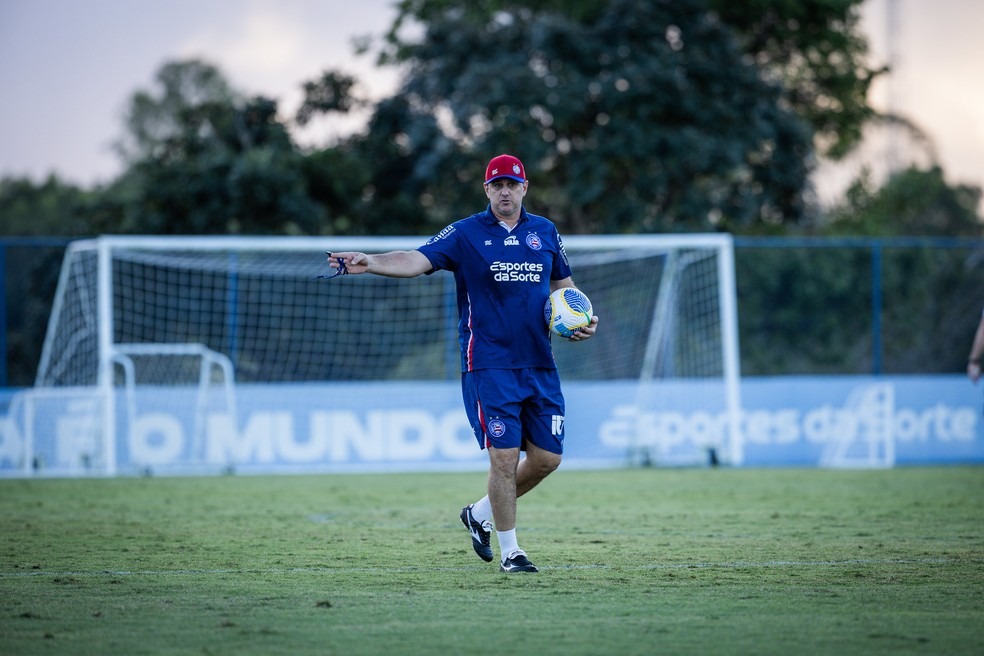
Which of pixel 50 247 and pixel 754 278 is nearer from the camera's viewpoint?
pixel 50 247

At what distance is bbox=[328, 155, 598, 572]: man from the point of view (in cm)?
723

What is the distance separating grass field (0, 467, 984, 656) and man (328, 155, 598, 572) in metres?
0.61

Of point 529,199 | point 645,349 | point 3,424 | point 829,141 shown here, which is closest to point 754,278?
point 645,349

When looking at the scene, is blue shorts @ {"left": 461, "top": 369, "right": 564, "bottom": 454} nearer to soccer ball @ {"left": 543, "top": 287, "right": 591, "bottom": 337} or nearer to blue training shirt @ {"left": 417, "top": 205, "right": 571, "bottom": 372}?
blue training shirt @ {"left": 417, "top": 205, "right": 571, "bottom": 372}

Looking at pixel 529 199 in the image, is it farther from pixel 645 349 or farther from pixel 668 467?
pixel 668 467

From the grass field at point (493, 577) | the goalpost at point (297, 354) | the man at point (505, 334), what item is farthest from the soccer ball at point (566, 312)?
the goalpost at point (297, 354)

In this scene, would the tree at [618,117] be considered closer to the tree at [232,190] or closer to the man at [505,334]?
the tree at [232,190]

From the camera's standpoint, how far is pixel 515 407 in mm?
7262

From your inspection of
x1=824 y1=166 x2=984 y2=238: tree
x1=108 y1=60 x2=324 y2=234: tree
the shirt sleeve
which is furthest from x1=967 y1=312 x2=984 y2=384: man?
x1=824 y1=166 x2=984 y2=238: tree

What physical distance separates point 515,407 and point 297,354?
14794mm

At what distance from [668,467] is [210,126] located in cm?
1851

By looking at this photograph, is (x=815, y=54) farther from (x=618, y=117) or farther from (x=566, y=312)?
(x=566, y=312)

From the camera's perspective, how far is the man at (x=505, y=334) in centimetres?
723

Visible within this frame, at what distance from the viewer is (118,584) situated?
6773 millimetres
